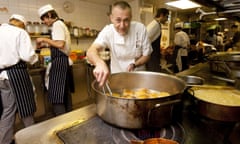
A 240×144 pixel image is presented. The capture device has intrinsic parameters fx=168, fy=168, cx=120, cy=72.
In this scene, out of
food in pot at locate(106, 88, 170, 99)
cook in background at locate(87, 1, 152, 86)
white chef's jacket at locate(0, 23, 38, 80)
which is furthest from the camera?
white chef's jacket at locate(0, 23, 38, 80)

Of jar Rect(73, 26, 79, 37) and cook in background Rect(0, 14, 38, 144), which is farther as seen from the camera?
jar Rect(73, 26, 79, 37)

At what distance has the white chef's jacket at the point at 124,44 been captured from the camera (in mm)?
1148

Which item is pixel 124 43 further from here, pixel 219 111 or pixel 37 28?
pixel 37 28

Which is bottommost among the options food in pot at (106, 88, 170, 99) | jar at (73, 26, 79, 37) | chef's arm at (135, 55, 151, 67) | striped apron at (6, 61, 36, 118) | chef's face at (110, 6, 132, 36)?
striped apron at (6, 61, 36, 118)

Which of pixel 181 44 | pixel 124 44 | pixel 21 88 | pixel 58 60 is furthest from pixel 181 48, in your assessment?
pixel 21 88

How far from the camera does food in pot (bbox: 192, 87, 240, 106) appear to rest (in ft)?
2.46

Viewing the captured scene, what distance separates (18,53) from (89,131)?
1.27 metres

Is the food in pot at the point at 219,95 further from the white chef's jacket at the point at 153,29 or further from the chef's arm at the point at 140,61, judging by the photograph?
the white chef's jacket at the point at 153,29

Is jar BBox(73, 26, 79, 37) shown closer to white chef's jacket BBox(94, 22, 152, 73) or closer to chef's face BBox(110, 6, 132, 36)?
white chef's jacket BBox(94, 22, 152, 73)

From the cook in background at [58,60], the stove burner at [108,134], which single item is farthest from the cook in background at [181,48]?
the stove burner at [108,134]

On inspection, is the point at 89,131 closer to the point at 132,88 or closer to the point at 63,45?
the point at 132,88

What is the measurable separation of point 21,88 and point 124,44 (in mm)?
1062

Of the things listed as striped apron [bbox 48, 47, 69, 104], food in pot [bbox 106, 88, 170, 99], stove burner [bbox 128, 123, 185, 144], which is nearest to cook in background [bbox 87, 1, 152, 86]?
food in pot [bbox 106, 88, 170, 99]

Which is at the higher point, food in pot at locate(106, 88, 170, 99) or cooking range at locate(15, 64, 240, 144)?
food in pot at locate(106, 88, 170, 99)
